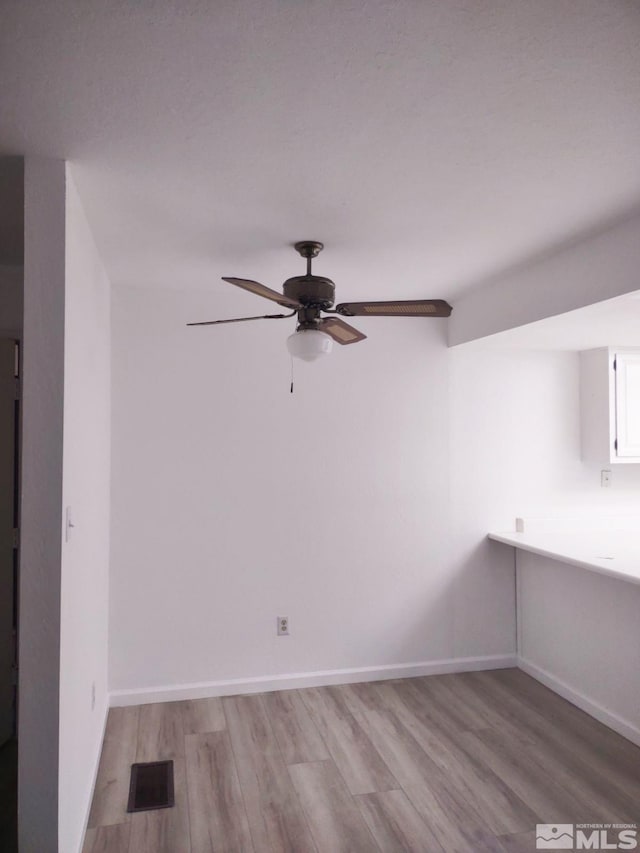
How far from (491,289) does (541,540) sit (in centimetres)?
158

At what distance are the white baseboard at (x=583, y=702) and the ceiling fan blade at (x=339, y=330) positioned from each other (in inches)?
92.3

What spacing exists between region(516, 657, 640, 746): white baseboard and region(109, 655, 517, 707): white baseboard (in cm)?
20

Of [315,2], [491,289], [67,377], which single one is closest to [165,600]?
[67,377]

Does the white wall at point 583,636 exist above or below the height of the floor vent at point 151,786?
above

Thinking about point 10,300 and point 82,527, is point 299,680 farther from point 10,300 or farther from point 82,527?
point 10,300

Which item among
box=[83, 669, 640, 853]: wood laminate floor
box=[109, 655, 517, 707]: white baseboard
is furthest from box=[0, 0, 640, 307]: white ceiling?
box=[109, 655, 517, 707]: white baseboard

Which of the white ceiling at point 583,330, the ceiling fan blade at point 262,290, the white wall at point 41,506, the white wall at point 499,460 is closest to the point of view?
the white wall at point 41,506

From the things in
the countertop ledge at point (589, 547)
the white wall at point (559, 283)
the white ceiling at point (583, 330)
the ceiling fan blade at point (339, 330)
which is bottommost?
the countertop ledge at point (589, 547)

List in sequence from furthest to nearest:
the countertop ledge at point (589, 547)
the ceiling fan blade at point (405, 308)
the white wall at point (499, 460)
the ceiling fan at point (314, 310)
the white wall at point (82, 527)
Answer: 1. the white wall at point (499, 460)
2. the countertop ledge at point (589, 547)
3. the ceiling fan at point (314, 310)
4. the ceiling fan blade at point (405, 308)
5. the white wall at point (82, 527)

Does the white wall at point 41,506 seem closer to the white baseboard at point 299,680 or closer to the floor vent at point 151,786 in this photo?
the floor vent at point 151,786

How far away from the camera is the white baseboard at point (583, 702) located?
3.07 meters

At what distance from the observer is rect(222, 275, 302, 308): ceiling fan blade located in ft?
7.03

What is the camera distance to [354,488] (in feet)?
12.8

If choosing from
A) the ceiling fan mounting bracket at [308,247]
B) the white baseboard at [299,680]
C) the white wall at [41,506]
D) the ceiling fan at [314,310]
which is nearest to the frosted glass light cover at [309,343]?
the ceiling fan at [314,310]
